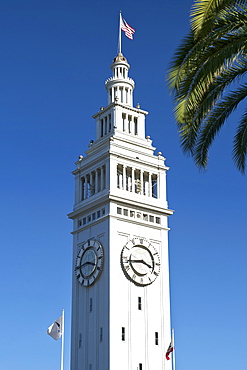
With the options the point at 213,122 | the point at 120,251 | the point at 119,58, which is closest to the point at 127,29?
the point at 119,58

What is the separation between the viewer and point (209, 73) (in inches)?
974

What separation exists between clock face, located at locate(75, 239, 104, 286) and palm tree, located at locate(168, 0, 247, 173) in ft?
118

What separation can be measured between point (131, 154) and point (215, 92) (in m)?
42.1

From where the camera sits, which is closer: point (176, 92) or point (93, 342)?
point (176, 92)

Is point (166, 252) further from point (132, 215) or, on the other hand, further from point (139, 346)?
point (139, 346)

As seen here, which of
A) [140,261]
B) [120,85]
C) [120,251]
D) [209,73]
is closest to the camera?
[209,73]

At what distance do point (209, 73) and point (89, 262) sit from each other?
41.1 m

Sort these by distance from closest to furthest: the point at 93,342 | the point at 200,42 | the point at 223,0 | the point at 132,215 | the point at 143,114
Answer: the point at 223,0 < the point at 200,42 < the point at 93,342 < the point at 132,215 < the point at 143,114

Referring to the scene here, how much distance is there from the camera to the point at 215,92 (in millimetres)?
25969

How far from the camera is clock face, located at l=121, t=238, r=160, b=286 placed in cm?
6201

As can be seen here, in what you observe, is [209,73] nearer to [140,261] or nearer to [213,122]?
[213,122]

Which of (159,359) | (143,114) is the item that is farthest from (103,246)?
(143,114)

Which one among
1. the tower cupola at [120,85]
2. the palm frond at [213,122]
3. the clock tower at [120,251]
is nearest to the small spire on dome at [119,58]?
the tower cupola at [120,85]

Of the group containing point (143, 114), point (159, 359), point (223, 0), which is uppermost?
point (143, 114)
